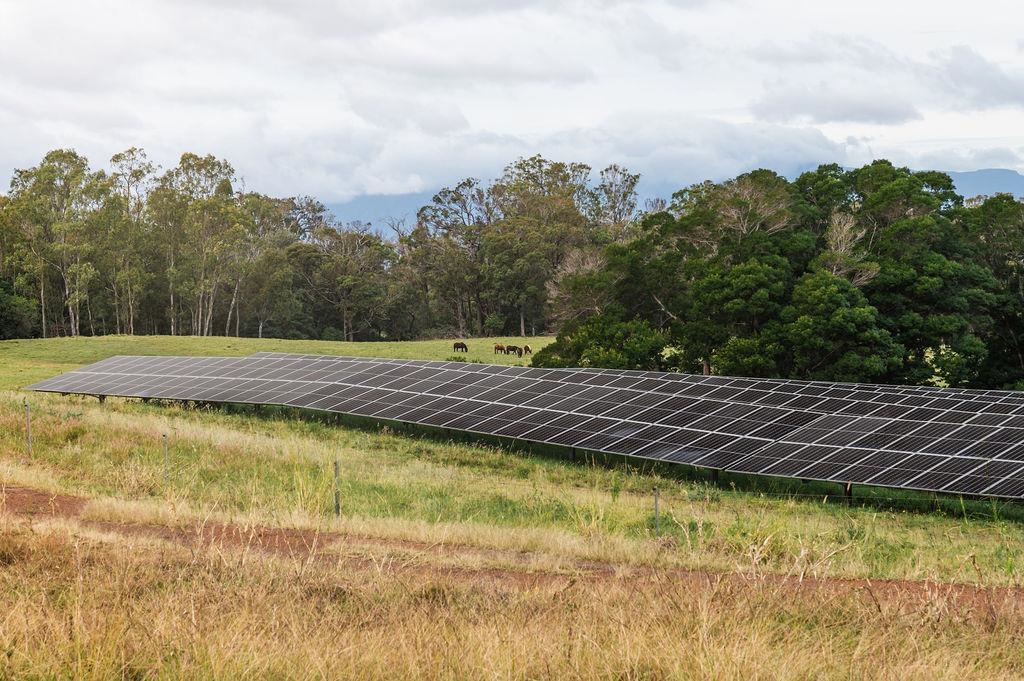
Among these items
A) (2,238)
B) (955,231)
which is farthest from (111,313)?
(955,231)

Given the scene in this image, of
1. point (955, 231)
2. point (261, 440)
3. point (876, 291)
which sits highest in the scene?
point (955, 231)

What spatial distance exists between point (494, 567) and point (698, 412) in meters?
14.8

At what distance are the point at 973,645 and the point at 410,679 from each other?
493cm

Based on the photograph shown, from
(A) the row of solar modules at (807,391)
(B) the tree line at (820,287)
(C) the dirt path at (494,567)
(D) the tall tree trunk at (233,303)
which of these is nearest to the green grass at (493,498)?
(C) the dirt path at (494,567)

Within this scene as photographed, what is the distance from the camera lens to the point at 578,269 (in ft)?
157

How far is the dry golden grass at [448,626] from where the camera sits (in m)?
6.70

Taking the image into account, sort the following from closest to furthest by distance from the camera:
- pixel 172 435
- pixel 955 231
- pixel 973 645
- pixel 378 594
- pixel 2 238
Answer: pixel 973 645, pixel 378 594, pixel 172 435, pixel 955 231, pixel 2 238

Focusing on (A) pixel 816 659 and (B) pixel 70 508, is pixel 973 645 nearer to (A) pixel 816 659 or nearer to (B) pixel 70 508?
(A) pixel 816 659

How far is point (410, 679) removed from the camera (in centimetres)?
668

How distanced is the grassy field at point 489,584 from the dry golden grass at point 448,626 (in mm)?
26

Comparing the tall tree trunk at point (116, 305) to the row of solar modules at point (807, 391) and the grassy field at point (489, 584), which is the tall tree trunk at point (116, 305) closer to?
the row of solar modules at point (807, 391)

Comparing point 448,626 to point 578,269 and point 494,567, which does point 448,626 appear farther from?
point 578,269

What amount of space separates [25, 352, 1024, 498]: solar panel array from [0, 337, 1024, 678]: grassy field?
1017 mm

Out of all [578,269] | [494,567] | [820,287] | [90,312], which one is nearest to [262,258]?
[90,312]
